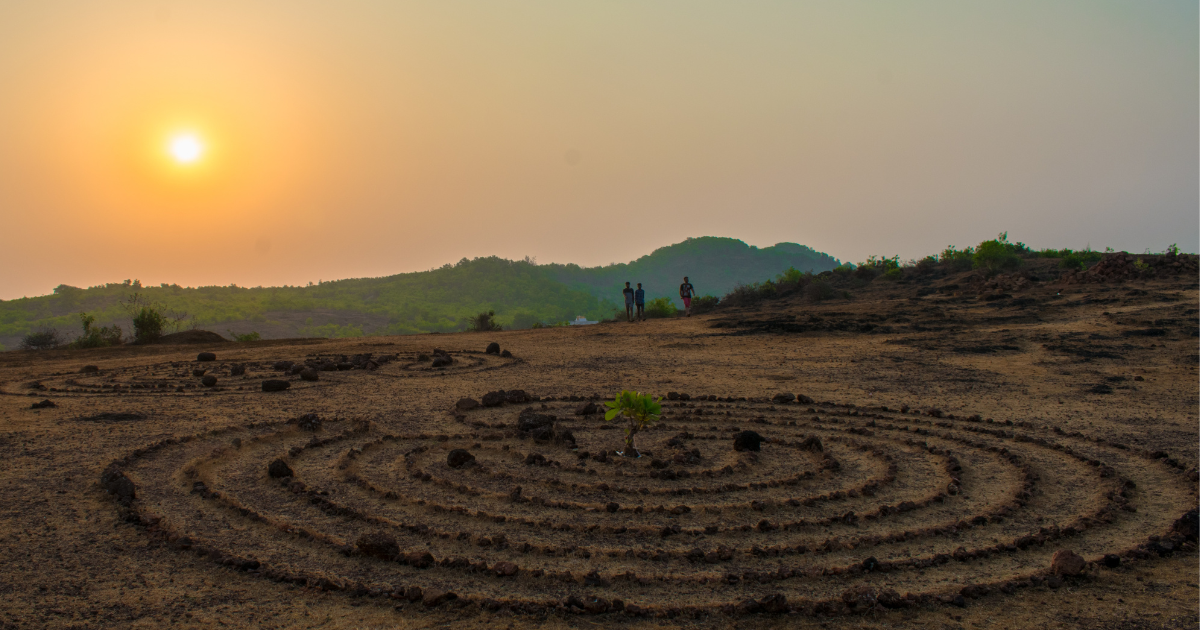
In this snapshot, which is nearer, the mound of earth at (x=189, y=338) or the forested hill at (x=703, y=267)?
the mound of earth at (x=189, y=338)

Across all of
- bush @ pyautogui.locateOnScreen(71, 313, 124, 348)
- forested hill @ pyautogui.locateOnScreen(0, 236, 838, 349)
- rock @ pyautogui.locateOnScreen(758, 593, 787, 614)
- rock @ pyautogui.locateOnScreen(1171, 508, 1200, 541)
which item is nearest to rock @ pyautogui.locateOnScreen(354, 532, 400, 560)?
rock @ pyautogui.locateOnScreen(758, 593, 787, 614)

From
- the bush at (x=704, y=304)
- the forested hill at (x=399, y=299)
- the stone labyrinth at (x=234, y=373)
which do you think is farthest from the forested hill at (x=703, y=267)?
the stone labyrinth at (x=234, y=373)

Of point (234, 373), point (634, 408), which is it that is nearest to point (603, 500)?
point (634, 408)

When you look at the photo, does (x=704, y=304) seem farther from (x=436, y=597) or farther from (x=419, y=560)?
(x=436, y=597)

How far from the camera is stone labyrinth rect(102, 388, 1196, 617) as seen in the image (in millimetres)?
5039

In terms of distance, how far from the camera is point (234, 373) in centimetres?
1542

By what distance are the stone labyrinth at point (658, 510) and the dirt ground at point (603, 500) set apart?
0.03 metres

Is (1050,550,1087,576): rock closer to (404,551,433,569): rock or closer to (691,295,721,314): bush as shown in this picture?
(404,551,433,569): rock

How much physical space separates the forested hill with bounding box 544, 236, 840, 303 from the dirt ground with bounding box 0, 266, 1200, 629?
10434 cm

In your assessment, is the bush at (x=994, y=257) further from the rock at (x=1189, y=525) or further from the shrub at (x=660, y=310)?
the rock at (x=1189, y=525)

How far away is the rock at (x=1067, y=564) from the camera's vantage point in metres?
5.05

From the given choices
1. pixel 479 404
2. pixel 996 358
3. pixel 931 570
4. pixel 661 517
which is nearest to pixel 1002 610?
pixel 931 570

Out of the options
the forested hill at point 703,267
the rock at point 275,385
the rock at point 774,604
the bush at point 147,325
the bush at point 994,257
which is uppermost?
the forested hill at point 703,267

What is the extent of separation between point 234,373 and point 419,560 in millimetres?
12060
